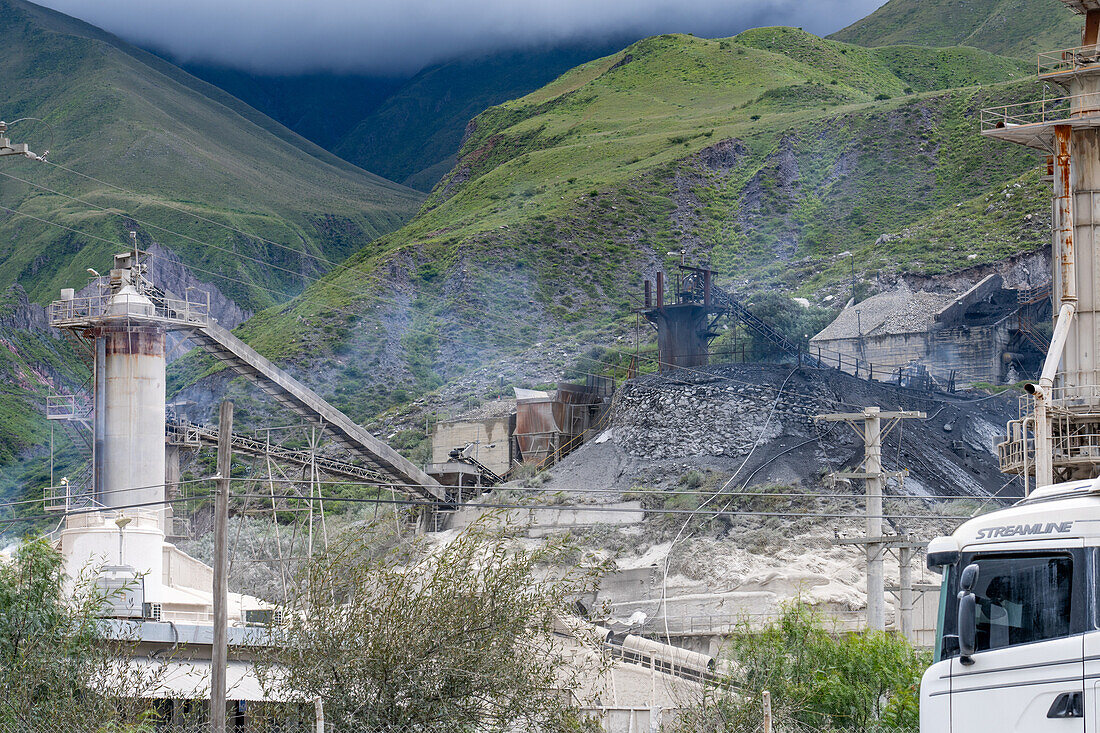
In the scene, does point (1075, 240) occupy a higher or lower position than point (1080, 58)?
lower

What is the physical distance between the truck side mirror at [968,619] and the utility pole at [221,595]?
31.2ft

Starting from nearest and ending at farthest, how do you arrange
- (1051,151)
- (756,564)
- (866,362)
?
(1051,151) < (756,564) < (866,362)

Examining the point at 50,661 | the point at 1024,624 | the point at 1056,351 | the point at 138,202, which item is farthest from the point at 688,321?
the point at 138,202

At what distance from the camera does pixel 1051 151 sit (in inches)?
1378

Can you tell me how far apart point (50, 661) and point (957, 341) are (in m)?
69.2

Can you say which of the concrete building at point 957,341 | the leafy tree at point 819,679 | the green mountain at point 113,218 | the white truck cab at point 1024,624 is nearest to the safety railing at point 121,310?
the leafy tree at point 819,679

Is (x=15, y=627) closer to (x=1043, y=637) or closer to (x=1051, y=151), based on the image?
(x=1043, y=637)

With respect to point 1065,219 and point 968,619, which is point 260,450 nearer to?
point 1065,219

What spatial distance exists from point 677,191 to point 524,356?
125 ft

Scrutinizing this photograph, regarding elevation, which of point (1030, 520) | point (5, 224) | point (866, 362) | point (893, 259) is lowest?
point (1030, 520)

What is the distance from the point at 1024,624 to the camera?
44.0ft

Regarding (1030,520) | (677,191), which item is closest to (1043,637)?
(1030,520)

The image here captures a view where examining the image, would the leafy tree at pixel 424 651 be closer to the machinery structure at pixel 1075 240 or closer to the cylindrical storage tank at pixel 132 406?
the machinery structure at pixel 1075 240

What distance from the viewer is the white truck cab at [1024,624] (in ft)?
41.8
